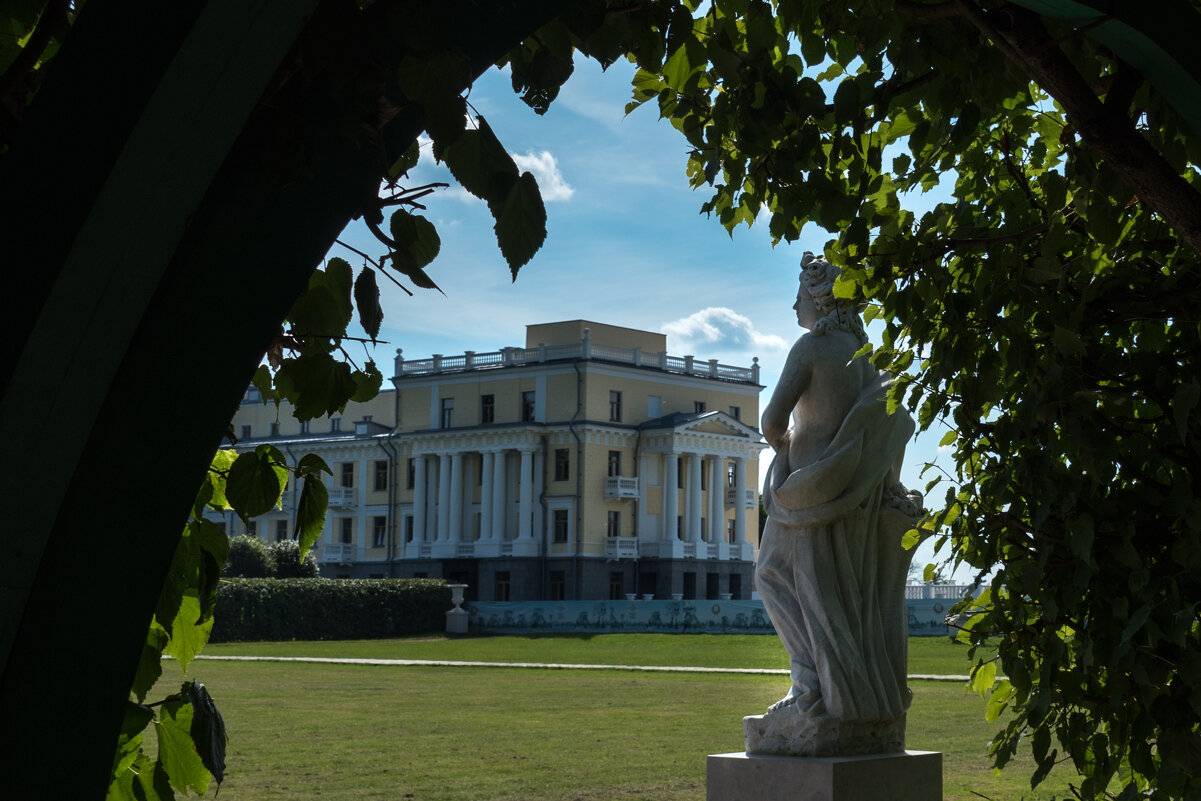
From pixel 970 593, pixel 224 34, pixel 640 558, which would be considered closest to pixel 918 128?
pixel 970 593

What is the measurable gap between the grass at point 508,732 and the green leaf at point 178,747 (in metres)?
7.81

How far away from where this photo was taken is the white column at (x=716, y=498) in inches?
2338

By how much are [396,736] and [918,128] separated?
10.9 m

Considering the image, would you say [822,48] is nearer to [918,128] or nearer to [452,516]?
[918,128]

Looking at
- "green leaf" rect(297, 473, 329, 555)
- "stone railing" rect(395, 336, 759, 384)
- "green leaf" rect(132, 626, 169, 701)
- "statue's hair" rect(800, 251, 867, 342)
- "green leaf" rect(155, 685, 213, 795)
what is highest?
"stone railing" rect(395, 336, 759, 384)

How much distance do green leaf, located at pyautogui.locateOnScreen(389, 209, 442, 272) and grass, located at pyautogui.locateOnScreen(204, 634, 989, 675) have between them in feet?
72.7

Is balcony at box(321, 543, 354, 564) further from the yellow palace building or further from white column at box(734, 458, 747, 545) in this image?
white column at box(734, 458, 747, 545)

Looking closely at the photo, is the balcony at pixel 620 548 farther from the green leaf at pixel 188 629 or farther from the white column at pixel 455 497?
the green leaf at pixel 188 629

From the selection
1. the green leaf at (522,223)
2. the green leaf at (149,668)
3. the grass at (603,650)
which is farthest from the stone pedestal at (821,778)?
the grass at (603,650)

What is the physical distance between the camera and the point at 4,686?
103cm

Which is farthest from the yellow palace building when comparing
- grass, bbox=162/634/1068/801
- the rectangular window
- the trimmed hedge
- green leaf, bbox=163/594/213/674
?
green leaf, bbox=163/594/213/674

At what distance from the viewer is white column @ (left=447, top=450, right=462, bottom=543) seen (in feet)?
192

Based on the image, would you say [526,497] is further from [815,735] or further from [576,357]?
[815,735]

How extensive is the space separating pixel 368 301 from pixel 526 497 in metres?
55.8
